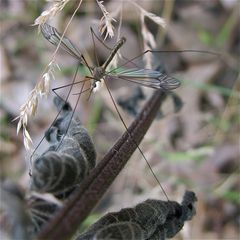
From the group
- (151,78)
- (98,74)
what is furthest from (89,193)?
(98,74)

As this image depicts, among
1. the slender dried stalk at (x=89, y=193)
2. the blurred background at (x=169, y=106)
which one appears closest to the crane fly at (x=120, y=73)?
the slender dried stalk at (x=89, y=193)

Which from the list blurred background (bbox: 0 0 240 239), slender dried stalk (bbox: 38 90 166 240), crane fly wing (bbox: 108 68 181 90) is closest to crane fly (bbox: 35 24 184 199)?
crane fly wing (bbox: 108 68 181 90)

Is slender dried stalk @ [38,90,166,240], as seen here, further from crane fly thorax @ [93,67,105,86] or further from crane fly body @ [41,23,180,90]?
crane fly thorax @ [93,67,105,86]

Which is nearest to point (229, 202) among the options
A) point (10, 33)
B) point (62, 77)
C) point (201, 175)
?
point (201, 175)

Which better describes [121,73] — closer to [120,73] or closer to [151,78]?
[120,73]

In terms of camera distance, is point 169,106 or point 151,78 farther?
point 169,106

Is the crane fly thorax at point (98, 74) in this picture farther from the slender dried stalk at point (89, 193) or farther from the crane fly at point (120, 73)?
the slender dried stalk at point (89, 193)
